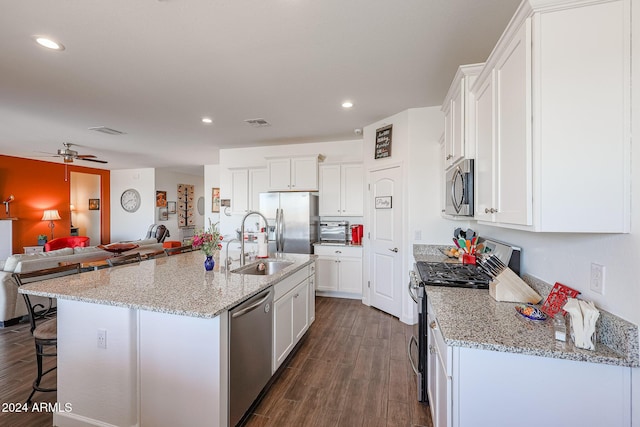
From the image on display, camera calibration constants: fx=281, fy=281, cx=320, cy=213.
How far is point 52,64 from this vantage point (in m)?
2.38

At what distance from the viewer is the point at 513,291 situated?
158 cm

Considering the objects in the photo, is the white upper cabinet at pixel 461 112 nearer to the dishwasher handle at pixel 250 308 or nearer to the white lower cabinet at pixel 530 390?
the white lower cabinet at pixel 530 390

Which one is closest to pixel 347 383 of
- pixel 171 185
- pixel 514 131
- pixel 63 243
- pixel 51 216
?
pixel 514 131

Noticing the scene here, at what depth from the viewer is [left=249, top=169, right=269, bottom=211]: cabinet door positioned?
207 inches

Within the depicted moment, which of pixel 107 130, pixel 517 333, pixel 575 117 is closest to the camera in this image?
pixel 575 117

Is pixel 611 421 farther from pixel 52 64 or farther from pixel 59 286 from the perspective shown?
pixel 52 64

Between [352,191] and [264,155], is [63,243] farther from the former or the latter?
[352,191]

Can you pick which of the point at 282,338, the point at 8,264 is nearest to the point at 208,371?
the point at 282,338

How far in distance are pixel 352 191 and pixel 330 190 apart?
38 cm

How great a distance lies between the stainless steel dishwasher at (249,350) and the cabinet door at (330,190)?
113 inches

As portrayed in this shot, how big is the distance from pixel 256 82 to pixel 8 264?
3.62 m

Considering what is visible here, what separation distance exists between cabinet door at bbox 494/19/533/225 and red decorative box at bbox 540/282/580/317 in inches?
16.6

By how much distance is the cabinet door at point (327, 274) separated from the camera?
4484 millimetres

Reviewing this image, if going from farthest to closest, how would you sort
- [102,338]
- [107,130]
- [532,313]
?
[107,130], [102,338], [532,313]
